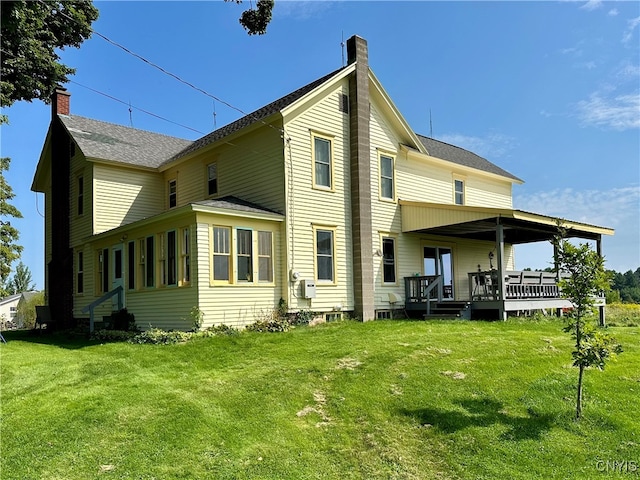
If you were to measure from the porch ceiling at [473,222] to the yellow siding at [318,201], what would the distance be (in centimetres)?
277

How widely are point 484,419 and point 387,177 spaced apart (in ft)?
42.1

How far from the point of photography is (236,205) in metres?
15.9

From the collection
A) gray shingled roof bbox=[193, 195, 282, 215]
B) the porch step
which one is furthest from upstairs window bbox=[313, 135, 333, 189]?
the porch step

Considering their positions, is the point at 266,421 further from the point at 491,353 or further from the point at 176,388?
the point at 491,353

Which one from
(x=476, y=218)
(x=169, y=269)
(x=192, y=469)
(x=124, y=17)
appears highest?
(x=124, y=17)

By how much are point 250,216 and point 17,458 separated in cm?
933

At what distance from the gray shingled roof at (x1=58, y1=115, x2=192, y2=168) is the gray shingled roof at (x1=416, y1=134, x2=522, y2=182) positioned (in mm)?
11526

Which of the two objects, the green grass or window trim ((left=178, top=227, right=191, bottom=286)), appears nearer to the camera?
the green grass

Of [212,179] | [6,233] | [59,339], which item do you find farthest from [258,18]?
[6,233]

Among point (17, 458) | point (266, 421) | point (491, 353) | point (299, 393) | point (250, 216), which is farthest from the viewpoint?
point (250, 216)

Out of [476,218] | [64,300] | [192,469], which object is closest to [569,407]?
[192,469]

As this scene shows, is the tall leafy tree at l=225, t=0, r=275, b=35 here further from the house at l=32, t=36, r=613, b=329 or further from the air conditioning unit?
the air conditioning unit

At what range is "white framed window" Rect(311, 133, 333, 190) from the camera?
1735cm

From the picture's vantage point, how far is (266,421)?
7.81 meters
